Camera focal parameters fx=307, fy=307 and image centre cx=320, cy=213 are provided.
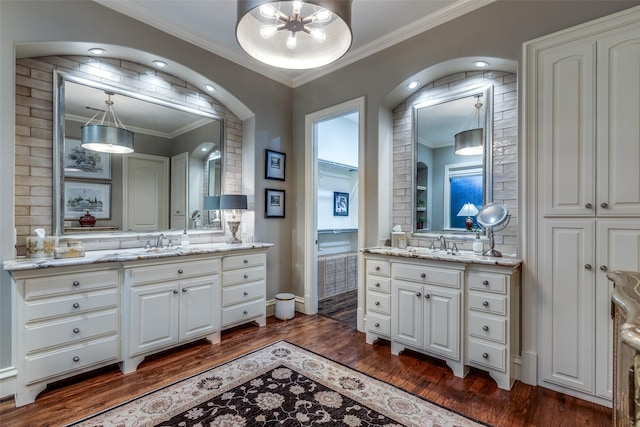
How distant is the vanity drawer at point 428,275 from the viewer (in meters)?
2.45

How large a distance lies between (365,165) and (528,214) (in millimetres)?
1595

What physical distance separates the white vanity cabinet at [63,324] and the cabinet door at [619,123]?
3588 millimetres

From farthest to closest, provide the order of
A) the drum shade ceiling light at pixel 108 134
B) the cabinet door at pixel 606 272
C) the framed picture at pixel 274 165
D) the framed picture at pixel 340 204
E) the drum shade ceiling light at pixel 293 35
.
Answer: the framed picture at pixel 340 204
the framed picture at pixel 274 165
the drum shade ceiling light at pixel 108 134
the cabinet door at pixel 606 272
the drum shade ceiling light at pixel 293 35

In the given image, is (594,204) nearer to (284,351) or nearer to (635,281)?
(635,281)

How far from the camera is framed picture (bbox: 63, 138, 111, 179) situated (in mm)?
2586

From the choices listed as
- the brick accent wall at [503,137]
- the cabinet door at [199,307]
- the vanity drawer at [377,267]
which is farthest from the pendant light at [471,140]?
the cabinet door at [199,307]

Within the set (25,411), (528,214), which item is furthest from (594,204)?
(25,411)

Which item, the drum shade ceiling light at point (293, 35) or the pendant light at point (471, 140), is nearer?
the drum shade ceiling light at point (293, 35)

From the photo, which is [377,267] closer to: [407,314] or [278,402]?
[407,314]

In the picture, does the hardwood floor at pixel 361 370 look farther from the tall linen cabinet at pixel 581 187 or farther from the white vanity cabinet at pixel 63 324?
the tall linen cabinet at pixel 581 187

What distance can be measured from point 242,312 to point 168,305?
815mm

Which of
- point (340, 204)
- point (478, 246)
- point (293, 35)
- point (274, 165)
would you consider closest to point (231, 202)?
point (274, 165)

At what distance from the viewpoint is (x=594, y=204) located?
2062 mm

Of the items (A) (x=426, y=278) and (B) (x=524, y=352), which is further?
(A) (x=426, y=278)
